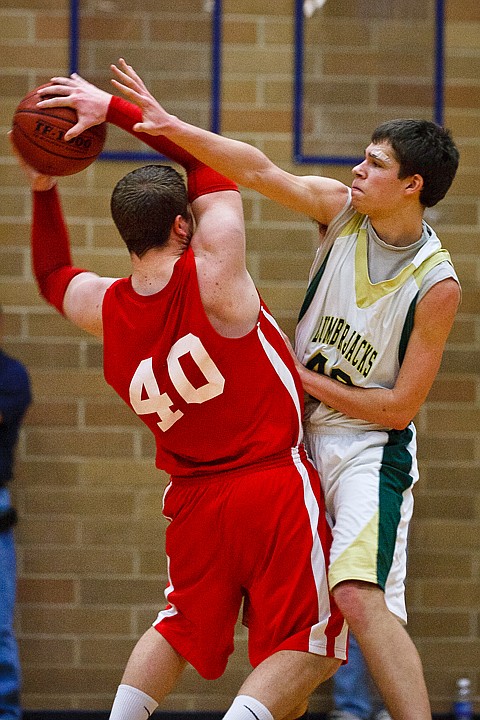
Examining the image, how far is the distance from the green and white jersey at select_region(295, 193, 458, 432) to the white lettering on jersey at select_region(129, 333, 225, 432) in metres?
0.39

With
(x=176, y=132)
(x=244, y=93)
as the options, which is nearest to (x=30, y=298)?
(x=244, y=93)

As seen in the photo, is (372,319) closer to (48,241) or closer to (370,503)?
(370,503)

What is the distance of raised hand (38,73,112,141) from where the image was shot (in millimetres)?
3223

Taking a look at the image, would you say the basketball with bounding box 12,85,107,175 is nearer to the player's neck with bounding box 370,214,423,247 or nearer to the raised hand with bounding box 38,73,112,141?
the raised hand with bounding box 38,73,112,141

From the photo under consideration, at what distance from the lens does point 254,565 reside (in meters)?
3.15

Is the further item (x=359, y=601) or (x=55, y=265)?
(x=55, y=265)

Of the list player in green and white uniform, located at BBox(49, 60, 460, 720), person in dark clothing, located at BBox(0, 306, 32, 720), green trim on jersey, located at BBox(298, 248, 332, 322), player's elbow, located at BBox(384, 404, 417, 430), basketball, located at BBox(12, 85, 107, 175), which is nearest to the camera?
player in green and white uniform, located at BBox(49, 60, 460, 720)

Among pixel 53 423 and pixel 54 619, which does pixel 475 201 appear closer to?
pixel 53 423

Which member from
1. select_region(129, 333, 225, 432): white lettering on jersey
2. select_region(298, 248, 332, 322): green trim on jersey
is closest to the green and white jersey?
select_region(298, 248, 332, 322): green trim on jersey

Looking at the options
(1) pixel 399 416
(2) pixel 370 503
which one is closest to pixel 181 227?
(1) pixel 399 416

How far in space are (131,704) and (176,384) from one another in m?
0.95

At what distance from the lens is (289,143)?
18.3 feet

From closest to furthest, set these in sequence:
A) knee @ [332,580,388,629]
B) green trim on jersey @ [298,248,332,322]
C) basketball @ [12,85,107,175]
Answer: knee @ [332,580,388,629] < basketball @ [12,85,107,175] < green trim on jersey @ [298,248,332,322]

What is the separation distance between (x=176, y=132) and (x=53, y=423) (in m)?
2.82
